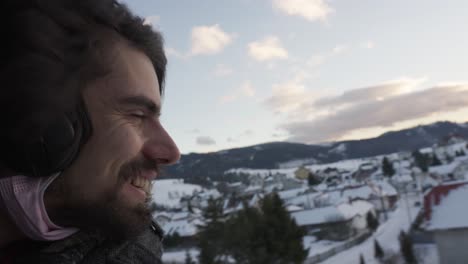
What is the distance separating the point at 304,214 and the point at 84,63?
152 ft

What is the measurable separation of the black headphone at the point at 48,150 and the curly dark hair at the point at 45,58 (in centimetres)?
2

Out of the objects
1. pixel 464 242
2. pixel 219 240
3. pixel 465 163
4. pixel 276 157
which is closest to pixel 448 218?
pixel 464 242

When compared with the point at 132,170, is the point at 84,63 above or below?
above

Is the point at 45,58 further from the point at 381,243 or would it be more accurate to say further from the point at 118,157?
the point at 381,243

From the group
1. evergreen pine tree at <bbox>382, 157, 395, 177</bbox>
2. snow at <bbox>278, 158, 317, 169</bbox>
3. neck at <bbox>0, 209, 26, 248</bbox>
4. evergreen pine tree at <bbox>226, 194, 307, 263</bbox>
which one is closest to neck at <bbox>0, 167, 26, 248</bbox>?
neck at <bbox>0, 209, 26, 248</bbox>

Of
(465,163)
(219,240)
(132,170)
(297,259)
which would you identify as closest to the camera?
(132,170)

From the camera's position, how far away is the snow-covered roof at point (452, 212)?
70.6 feet

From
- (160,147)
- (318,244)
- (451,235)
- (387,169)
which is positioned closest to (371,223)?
(318,244)

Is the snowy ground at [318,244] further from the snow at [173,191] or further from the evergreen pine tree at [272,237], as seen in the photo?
the snow at [173,191]

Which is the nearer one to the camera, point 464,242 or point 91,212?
point 91,212

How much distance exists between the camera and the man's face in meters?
1.17

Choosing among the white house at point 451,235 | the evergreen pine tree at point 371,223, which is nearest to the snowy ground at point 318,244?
the evergreen pine tree at point 371,223

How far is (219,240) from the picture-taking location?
23094 millimetres

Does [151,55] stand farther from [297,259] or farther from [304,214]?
[304,214]
